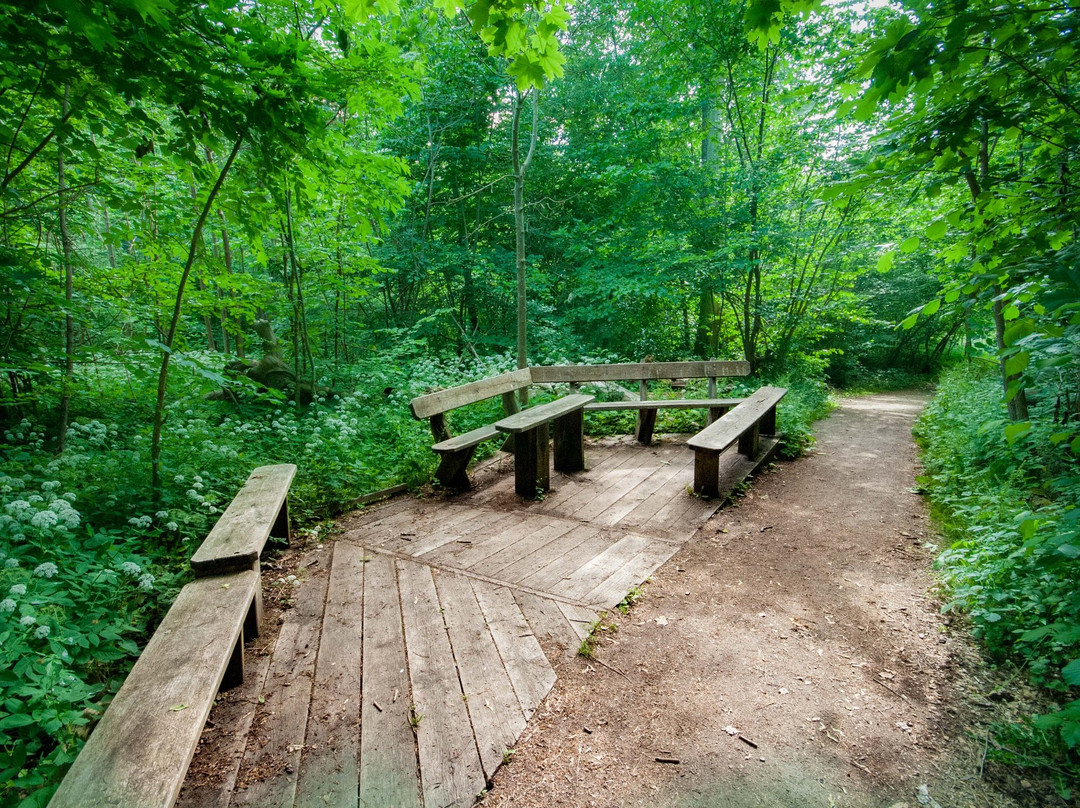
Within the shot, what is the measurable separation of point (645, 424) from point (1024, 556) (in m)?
4.14

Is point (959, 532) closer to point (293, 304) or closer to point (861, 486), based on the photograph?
point (861, 486)

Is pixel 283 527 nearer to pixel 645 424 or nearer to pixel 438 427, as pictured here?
pixel 438 427

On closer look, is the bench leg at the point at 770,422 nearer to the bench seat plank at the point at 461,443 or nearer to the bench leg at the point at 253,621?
the bench seat plank at the point at 461,443

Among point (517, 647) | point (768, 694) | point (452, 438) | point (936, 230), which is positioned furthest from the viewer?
point (452, 438)

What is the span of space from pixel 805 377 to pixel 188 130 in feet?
38.9

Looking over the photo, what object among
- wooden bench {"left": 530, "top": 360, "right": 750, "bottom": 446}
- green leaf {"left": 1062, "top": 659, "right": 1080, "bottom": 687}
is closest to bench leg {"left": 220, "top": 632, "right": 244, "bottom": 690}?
green leaf {"left": 1062, "top": 659, "right": 1080, "bottom": 687}

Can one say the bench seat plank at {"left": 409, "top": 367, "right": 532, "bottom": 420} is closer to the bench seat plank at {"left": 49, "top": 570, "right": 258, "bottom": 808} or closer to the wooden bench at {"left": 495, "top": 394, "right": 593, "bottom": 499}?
→ the wooden bench at {"left": 495, "top": 394, "right": 593, "bottom": 499}

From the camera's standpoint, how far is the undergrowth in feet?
5.95

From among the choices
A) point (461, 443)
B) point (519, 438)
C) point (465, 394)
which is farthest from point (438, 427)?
point (519, 438)

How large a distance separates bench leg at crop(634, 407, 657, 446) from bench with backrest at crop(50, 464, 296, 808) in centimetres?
460

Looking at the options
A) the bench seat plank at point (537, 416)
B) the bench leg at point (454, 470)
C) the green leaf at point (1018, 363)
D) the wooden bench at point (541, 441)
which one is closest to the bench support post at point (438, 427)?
the bench leg at point (454, 470)

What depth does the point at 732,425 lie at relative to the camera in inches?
191

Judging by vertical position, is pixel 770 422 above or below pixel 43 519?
below

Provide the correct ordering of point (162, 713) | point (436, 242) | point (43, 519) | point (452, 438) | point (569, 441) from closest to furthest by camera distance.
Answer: point (162, 713) → point (43, 519) → point (452, 438) → point (569, 441) → point (436, 242)
